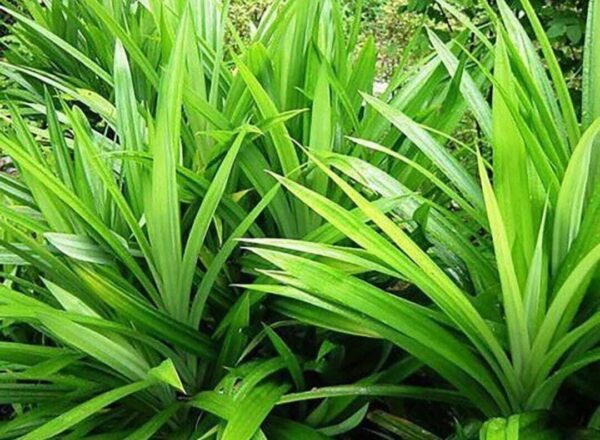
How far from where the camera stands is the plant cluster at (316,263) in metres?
1.08

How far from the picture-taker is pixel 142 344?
136cm

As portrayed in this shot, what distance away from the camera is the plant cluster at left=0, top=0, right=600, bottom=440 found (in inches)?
42.3

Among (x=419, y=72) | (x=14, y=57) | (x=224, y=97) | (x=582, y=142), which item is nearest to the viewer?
(x=582, y=142)

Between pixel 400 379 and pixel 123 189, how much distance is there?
756mm

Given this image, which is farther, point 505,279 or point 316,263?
point 316,263

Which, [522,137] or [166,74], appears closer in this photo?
[522,137]

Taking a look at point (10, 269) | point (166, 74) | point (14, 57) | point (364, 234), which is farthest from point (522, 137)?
point (14, 57)

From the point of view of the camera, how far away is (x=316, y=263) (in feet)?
3.62

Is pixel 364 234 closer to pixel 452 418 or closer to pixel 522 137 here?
pixel 522 137

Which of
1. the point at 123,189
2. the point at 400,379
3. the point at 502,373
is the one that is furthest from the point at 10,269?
the point at 502,373

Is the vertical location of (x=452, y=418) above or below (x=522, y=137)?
below

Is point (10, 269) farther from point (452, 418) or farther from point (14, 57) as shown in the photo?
Answer: point (14, 57)

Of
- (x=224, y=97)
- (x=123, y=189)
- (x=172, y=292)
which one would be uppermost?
(x=224, y=97)

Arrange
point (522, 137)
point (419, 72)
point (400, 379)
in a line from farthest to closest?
point (419, 72), point (400, 379), point (522, 137)
